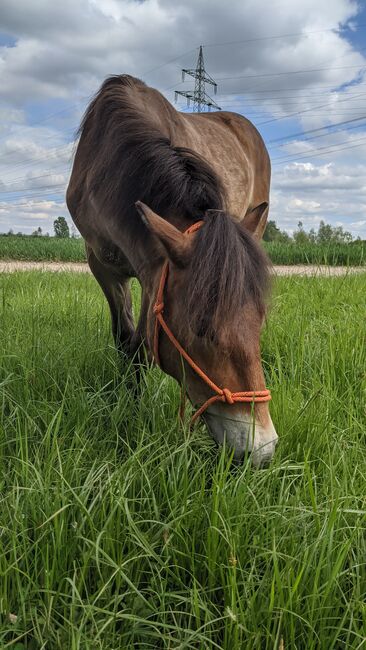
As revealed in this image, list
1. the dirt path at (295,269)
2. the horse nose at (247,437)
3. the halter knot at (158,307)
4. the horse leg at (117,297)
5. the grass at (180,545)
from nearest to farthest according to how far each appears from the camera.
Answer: the grass at (180,545) → the horse nose at (247,437) → the halter knot at (158,307) → the horse leg at (117,297) → the dirt path at (295,269)

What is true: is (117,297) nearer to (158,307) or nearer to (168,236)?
(158,307)

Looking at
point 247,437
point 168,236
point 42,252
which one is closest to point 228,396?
point 247,437

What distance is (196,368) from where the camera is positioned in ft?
6.32

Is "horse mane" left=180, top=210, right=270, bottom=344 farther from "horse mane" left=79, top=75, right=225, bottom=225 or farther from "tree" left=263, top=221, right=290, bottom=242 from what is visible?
"tree" left=263, top=221, right=290, bottom=242

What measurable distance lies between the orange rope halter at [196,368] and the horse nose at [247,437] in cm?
6

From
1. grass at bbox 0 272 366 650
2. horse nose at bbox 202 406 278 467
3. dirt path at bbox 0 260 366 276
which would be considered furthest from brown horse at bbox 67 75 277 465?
dirt path at bbox 0 260 366 276

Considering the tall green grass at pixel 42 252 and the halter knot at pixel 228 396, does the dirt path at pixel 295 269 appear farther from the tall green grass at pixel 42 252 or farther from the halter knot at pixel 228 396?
the tall green grass at pixel 42 252

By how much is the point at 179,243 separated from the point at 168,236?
0.18 feet

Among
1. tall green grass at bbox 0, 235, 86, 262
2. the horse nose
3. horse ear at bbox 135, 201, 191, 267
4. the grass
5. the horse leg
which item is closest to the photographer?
the grass

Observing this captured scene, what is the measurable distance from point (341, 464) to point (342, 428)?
35cm

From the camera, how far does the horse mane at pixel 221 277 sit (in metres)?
1.82

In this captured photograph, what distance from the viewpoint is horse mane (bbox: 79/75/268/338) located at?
184 centimetres

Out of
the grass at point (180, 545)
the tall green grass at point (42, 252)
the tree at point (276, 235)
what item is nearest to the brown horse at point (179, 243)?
the grass at point (180, 545)

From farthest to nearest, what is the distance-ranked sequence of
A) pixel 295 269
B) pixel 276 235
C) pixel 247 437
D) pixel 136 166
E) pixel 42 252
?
pixel 42 252 → pixel 295 269 → pixel 276 235 → pixel 136 166 → pixel 247 437
